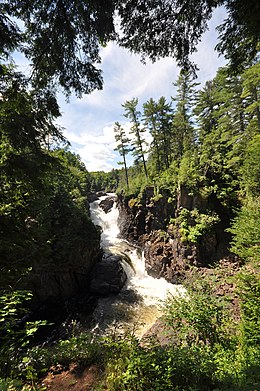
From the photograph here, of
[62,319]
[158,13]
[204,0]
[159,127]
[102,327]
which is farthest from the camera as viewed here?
[159,127]

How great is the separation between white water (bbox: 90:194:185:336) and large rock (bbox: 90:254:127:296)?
59cm

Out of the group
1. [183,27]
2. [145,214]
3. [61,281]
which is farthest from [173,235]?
[183,27]

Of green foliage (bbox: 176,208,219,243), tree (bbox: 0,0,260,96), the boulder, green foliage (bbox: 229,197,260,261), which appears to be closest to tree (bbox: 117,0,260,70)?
tree (bbox: 0,0,260,96)

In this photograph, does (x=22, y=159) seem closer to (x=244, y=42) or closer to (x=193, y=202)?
(x=244, y=42)

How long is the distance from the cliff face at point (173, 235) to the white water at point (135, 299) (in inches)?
35.2

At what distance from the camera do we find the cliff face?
12.8m

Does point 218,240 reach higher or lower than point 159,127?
lower

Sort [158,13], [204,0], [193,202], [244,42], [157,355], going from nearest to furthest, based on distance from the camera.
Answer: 1. [204,0]
2. [158,13]
3. [244,42]
4. [157,355]
5. [193,202]

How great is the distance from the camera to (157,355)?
3.13 m

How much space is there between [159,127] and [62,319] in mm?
22150

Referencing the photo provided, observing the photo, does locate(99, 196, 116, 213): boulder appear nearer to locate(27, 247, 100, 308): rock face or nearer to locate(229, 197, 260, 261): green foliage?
locate(27, 247, 100, 308): rock face

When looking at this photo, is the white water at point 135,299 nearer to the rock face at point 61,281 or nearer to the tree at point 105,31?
the rock face at point 61,281

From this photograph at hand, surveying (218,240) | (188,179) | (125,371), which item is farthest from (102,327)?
(188,179)

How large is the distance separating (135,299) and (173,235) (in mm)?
5815
